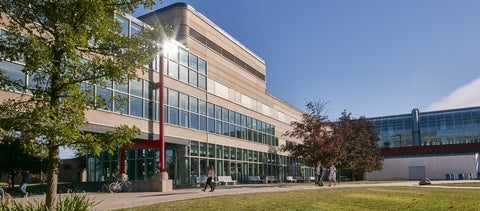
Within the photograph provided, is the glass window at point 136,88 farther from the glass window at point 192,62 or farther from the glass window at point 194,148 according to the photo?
the glass window at point 194,148

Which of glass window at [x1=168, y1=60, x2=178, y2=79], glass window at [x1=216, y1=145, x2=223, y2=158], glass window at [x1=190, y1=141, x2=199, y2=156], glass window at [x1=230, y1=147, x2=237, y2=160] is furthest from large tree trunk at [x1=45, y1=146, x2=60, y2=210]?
glass window at [x1=230, y1=147, x2=237, y2=160]

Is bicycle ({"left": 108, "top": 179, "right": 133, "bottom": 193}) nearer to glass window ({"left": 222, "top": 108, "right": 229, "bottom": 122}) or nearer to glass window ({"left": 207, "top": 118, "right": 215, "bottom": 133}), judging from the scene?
glass window ({"left": 207, "top": 118, "right": 215, "bottom": 133})

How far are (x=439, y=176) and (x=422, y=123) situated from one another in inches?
875

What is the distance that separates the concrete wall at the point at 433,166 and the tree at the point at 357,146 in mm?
12263

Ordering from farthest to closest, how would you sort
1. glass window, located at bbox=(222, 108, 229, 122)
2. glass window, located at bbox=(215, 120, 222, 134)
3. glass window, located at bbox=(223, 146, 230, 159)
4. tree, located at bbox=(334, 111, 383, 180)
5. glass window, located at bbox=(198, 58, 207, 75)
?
tree, located at bbox=(334, 111, 383, 180) < glass window, located at bbox=(222, 108, 229, 122) < glass window, located at bbox=(223, 146, 230, 159) < glass window, located at bbox=(215, 120, 222, 134) < glass window, located at bbox=(198, 58, 207, 75)

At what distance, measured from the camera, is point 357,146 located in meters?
52.0

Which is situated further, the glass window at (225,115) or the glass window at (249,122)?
the glass window at (249,122)

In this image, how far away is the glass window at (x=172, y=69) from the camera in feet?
110

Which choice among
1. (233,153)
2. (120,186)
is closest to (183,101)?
(120,186)

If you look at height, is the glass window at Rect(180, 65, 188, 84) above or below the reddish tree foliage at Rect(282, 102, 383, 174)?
above

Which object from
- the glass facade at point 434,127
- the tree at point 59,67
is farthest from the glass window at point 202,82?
the glass facade at point 434,127

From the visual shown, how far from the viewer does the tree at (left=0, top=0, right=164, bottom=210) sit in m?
8.82

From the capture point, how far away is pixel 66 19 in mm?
9133

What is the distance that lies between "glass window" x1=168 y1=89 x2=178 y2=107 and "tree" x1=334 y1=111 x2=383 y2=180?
19.0 m
